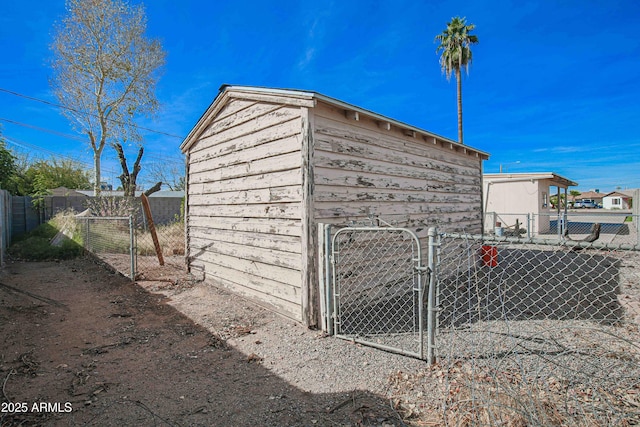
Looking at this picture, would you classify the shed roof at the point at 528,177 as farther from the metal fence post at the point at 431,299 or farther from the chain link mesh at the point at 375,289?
the metal fence post at the point at 431,299

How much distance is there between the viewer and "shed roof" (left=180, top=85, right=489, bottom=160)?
417cm

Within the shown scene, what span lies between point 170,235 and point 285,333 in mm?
8772

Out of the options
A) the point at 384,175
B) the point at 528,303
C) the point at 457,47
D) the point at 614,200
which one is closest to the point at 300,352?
the point at 384,175

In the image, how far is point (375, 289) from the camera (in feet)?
16.4

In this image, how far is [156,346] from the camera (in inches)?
150

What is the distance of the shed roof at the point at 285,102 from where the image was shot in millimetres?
4172

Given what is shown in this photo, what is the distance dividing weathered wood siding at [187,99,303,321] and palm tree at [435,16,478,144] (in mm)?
16410

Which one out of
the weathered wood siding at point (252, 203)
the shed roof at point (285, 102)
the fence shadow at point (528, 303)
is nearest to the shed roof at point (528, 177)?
the fence shadow at point (528, 303)

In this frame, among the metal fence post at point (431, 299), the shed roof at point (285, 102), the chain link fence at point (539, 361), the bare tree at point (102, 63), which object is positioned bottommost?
the chain link fence at point (539, 361)

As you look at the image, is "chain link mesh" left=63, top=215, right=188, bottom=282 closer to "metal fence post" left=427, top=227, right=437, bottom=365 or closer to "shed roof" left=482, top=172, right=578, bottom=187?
"metal fence post" left=427, top=227, right=437, bottom=365

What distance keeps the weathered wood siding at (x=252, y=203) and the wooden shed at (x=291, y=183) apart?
0.02 m

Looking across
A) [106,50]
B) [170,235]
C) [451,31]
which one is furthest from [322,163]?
[451,31]

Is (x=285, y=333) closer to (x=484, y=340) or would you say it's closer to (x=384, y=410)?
(x=384, y=410)

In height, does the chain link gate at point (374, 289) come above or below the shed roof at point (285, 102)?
below
